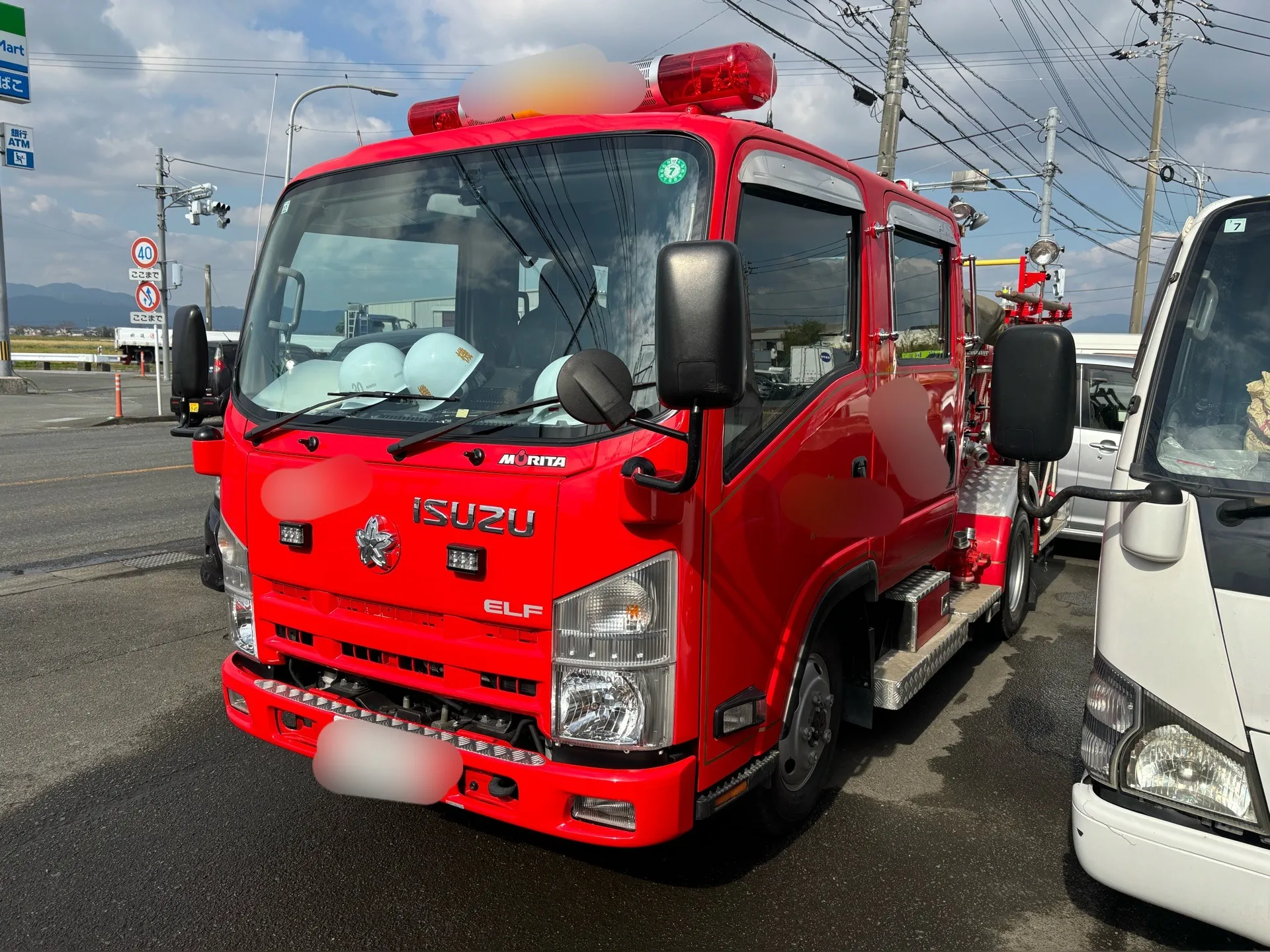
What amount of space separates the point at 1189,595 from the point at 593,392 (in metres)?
1.55

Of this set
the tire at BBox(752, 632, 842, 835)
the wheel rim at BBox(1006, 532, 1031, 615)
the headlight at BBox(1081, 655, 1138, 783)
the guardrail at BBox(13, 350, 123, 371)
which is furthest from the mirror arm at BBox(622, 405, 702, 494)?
the guardrail at BBox(13, 350, 123, 371)

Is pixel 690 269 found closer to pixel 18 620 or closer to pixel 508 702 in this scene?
pixel 508 702

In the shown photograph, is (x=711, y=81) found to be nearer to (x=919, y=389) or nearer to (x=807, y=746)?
(x=919, y=389)

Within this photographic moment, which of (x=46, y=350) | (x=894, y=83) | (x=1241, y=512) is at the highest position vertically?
(x=894, y=83)

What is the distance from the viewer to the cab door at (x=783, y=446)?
2.74 meters

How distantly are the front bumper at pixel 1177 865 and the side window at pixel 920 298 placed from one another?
81.9 inches

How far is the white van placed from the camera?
2.18m

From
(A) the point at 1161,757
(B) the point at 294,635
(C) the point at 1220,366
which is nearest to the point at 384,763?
(B) the point at 294,635

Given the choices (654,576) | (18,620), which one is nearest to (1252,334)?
(654,576)

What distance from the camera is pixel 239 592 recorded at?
335 cm

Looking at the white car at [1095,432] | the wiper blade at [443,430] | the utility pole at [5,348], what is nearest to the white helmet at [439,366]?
the wiper blade at [443,430]

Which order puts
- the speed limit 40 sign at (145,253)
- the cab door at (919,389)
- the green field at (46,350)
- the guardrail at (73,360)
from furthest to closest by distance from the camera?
the green field at (46,350), the guardrail at (73,360), the speed limit 40 sign at (145,253), the cab door at (919,389)

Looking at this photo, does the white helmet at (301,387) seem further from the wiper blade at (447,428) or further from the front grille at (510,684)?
the front grille at (510,684)

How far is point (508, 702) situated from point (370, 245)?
176 cm
